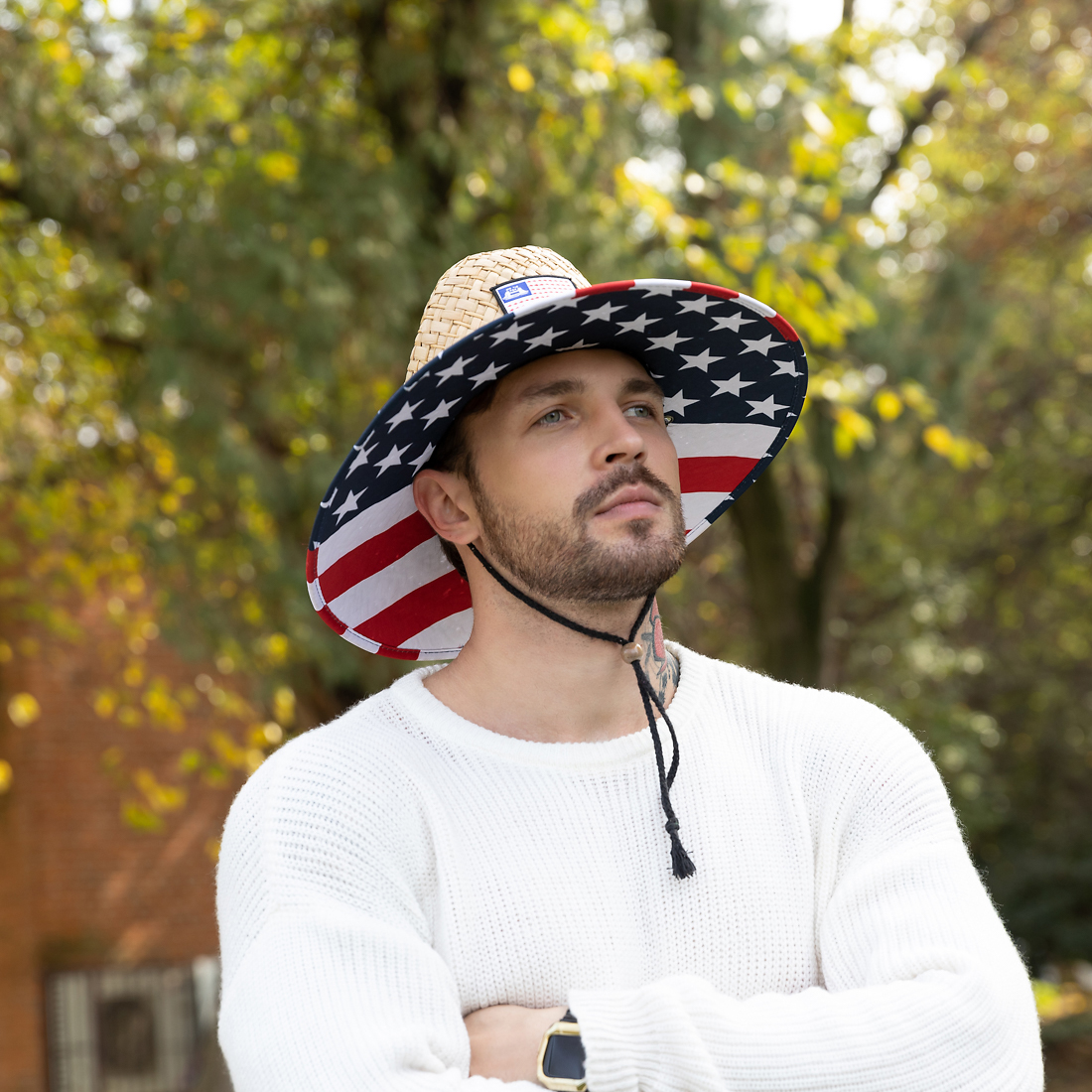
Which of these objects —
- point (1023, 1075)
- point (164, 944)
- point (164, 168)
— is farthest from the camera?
point (164, 944)

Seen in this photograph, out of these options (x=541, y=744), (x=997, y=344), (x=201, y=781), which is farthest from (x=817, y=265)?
(x=201, y=781)

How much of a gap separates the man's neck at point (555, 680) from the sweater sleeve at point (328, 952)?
0.20 meters

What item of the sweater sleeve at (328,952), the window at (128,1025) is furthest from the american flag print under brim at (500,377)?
the window at (128,1025)

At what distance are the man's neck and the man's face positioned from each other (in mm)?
66

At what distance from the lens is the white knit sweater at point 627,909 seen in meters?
1.41

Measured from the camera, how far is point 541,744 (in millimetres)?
1719

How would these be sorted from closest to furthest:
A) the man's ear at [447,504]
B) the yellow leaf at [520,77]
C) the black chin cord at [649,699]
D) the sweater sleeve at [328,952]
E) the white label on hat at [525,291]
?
the sweater sleeve at [328,952] < the black chin cord at [649,699] < the white label on hat at [525,291] < the man's ear at [447,504] < the yellow leaf at [520,77]

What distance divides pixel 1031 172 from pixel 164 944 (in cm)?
854

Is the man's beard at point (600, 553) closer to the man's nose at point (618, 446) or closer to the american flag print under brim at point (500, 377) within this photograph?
the man's nose at point (618, 446)

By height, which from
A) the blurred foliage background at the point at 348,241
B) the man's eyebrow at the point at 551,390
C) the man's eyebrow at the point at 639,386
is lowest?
the man's eyebrow at the point at 551,390

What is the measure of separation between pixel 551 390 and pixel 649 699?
45 cm

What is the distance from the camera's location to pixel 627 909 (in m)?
1.61

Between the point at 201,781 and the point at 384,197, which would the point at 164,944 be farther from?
the point at 384,197

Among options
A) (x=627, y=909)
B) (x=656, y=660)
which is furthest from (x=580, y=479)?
(x=627, y=909)
